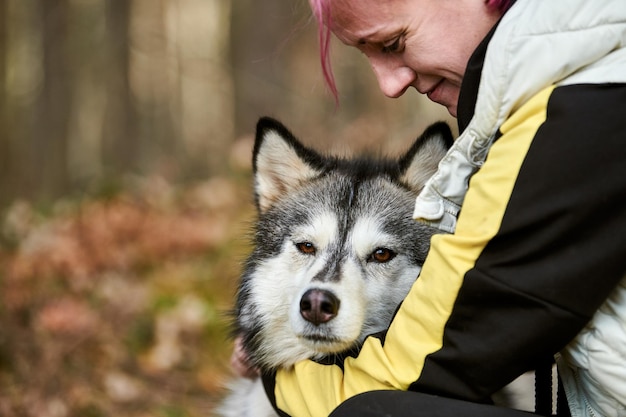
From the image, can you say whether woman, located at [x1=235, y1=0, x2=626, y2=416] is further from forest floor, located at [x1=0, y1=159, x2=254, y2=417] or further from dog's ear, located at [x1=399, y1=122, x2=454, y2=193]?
forest floor, located at [x1=0, y1=159, x2=254, y2=417]

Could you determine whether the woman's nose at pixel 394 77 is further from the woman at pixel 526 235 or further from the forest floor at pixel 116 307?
the forest floor at pixel 116 307

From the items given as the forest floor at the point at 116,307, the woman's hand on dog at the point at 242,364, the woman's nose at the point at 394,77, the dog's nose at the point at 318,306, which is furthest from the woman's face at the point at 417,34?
the woman's hand on dog at the point at 242,364

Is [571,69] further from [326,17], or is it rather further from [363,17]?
[326,17]

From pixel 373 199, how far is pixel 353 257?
13.5 inches

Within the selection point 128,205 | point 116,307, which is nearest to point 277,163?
point 116,307

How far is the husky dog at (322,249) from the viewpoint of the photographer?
285cm

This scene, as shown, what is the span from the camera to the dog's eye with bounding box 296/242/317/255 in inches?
125

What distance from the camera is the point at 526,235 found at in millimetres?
2104

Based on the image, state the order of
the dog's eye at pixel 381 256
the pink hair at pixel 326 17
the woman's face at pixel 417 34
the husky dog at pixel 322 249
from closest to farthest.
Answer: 1. the pink hair at pixel 326 17
2. the woman's face at pixel 417 34
3. the husky dog at pixel 322 249
4. the dog's eye at pixel 381 256

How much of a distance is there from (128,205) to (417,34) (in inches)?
263

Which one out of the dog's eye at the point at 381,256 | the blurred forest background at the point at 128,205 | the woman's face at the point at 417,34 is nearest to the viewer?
the woman's face at the point at 417,34

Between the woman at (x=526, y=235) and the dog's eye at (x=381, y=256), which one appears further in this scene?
the dog's eye at (x=381, y=256)

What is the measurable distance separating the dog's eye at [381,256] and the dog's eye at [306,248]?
0.80 feet

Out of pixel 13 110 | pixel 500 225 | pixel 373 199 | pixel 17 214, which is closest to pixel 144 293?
pixel 17 214
